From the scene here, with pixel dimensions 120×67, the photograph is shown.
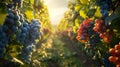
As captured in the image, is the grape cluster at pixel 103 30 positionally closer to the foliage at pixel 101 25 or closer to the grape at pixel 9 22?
the foliage at pixel 101 25

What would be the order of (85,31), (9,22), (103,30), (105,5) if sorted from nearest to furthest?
(9,22) < (105,5) < (103,30) < (85,31)

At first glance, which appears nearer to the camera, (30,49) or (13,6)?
(13,6)

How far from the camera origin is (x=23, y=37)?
18.3 feet

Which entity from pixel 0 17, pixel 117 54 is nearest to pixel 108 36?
pixel 117 54

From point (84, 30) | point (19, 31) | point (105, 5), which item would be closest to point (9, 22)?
point (19, 31)

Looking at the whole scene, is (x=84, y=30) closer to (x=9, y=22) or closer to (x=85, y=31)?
(x=85, y=31)

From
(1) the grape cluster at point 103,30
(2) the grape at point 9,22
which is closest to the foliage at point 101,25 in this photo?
(1) the grape cluster at point 103,30

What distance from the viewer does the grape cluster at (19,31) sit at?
496 centimetres

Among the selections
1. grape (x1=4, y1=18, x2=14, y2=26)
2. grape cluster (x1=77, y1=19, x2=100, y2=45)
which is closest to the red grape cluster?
grape cluster (x1=77, y1=19, x2=100, y2=45)

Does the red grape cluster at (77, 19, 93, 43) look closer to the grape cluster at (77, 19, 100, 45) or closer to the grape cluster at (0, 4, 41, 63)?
the grape cluster at (77, 19, 100, 45)

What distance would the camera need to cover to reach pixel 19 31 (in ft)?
17.5

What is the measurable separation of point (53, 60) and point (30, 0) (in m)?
9.28

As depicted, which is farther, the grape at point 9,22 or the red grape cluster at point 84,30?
the red grape cluster at point 84,30

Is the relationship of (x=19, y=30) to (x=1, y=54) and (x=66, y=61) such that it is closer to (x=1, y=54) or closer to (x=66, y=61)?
(x=1, y=54)
